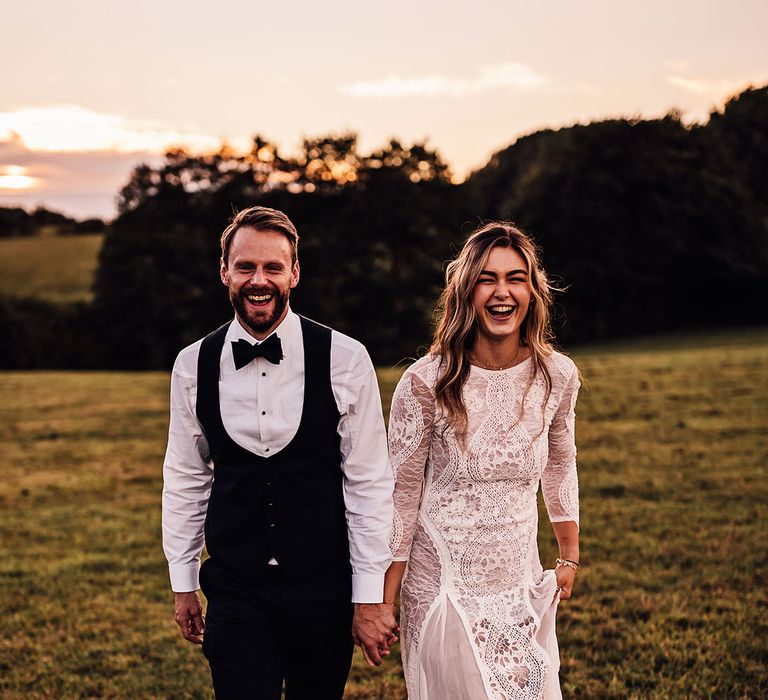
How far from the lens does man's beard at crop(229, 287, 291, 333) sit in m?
3.15

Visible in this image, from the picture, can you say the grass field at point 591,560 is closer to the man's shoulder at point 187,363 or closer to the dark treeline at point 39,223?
the man's shoulder at point 187,363

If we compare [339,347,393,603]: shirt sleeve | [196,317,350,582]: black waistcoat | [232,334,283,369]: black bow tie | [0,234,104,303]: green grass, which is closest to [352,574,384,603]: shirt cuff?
[339,347,393,603]: shirt sleeve

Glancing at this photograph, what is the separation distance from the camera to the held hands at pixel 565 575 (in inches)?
138

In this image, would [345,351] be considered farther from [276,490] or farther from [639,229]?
[639,229]

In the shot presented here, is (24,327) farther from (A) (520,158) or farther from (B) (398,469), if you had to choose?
(B) (398,469)

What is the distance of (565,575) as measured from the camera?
3.52 m

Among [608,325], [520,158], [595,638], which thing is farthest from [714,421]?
[520,158]

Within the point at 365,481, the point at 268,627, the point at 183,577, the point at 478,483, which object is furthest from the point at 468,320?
the point at 183,577

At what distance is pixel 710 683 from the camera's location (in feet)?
16.3

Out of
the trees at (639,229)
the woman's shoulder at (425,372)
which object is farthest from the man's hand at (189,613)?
the trees at (639,229)

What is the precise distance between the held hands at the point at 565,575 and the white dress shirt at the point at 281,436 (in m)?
0.86

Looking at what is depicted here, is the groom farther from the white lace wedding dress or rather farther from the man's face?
the white lace wedding dress

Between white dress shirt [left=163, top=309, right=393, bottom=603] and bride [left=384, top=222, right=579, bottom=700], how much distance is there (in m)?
0.19

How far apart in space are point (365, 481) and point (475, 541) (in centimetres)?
51
